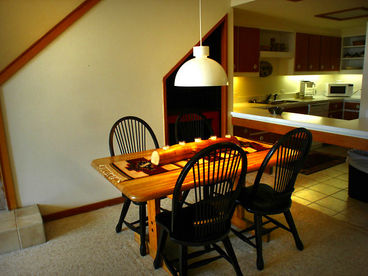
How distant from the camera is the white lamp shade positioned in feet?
6.06

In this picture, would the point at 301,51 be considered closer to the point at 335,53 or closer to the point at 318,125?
the point at 335,53

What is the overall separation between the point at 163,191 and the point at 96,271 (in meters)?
0.90

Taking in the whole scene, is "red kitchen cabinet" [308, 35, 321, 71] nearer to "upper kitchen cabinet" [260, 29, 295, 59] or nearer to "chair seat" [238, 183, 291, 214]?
"upper kitchen cabinet" [260, 29, 295, 59]

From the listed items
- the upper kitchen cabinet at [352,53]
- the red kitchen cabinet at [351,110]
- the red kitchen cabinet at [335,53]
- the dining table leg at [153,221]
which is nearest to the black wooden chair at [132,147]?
the dining table leg at [153,221]

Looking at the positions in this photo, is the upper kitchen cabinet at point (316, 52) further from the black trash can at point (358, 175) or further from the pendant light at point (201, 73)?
the pendant light at point (201, 73)

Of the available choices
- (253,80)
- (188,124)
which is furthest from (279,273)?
(253,80)

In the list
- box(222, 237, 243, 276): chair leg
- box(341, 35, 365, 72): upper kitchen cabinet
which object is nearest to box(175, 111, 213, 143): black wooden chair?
box(222, 237, 243, 276): chair leg

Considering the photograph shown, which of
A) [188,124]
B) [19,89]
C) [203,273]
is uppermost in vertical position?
[19,89]

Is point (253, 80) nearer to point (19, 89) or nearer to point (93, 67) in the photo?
point (93, 67)

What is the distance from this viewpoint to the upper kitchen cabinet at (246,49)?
4207 mm

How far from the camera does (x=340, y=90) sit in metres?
5.67

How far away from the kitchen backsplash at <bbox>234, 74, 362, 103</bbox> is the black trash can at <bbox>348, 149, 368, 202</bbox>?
7.49 ft

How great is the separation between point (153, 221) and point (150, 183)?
0.45m

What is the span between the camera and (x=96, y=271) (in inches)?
81.1
